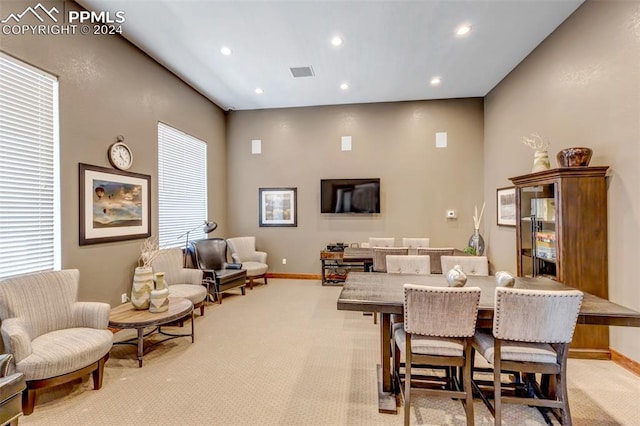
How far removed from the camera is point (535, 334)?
5.93 feet

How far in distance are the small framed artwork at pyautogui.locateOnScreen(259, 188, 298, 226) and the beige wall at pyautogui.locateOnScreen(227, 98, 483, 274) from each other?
15 centimetres

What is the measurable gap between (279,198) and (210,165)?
1.57m

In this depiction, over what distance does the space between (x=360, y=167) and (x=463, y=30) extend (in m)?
3.00

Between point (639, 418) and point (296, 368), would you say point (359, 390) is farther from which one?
point (639, 418)

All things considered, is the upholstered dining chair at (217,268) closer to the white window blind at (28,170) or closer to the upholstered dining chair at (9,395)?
the white window blind at (28,170)

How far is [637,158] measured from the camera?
2596 mm

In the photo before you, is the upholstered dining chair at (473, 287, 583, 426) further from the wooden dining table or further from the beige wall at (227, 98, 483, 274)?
the beige wall at (227, 98, 483, 274)

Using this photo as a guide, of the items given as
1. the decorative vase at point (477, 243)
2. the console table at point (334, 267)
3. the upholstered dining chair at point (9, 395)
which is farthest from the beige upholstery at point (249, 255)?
the decorative vase at point (477, 243)

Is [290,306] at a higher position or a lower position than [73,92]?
lower

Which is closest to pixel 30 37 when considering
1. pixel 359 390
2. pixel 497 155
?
pixel 359 390

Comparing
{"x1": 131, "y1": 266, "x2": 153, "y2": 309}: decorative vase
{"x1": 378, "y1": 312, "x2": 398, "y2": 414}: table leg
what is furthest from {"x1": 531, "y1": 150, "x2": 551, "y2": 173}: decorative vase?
{"x1": 131, "y1": 266, "x2": 153, "y2": 309}: decorative vase

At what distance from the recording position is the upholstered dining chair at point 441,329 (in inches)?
72.1

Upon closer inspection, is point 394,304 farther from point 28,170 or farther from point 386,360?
point 28,170

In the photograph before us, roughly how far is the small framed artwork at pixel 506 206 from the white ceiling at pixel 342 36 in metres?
1.92
